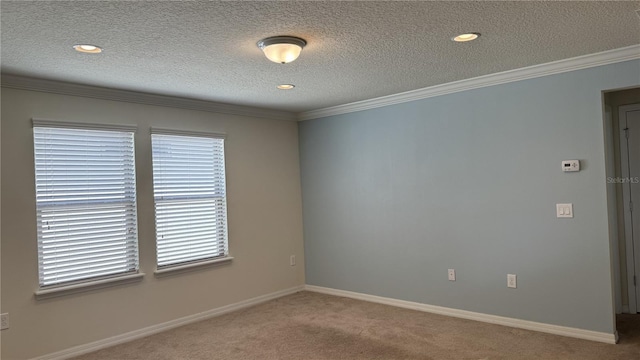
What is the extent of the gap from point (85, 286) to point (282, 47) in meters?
2.65

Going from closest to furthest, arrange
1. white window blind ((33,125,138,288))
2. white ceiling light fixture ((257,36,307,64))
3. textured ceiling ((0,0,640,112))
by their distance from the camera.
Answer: textured ceiling ((0,0,640,112)) → white ceiling light fixture ((257,36,307,64)) → white window blind ((33,125,138,288))

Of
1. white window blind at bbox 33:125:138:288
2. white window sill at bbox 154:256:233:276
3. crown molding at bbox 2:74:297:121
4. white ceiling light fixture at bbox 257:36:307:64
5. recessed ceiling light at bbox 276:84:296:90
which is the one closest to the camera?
white ceiling light fixture at bbox 257:36:307:64

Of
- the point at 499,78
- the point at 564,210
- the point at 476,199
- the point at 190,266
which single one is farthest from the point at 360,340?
the point at 499,78

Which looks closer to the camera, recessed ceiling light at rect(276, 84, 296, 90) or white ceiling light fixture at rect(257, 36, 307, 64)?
white ceiling light fixture at rect(257, 36, 307, 64)

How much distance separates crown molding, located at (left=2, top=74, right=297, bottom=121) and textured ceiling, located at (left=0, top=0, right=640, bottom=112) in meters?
0.12

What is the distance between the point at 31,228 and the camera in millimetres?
3443

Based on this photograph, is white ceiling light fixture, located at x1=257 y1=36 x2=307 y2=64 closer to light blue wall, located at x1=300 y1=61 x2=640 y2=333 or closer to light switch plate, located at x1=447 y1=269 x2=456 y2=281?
light blue wall, located at x1=300 y1=61 x2=640 y2=333

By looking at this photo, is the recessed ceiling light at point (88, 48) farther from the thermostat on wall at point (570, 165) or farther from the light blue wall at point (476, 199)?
the thermostat on wall at point (570, 165)

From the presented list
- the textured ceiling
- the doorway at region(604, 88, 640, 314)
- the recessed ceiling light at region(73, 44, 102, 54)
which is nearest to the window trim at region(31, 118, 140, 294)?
the textured ceiling

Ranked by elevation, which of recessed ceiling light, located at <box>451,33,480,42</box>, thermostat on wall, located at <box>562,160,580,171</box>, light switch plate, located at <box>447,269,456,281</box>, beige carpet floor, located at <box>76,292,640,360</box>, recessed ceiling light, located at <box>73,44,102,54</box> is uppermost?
recessed ceiling light, located at <box>73,44,102,54</box>

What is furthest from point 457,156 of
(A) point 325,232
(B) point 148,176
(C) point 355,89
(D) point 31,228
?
(D) point 31,228

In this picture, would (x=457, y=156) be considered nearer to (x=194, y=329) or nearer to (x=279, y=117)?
(x=279, y=117)

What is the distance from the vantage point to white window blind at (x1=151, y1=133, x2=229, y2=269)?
4293mm

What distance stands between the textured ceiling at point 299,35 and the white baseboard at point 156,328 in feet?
7.31
